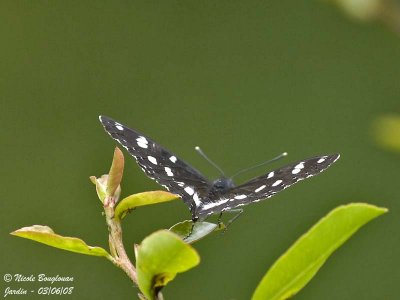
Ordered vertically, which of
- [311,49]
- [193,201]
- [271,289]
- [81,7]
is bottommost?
[271,289]

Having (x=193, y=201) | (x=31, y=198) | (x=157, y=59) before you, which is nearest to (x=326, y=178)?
(x=157, y=59)

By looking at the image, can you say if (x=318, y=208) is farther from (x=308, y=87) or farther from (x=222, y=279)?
(x=308, y=87)

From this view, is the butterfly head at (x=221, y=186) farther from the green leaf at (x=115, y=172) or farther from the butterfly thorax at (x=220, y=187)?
the green leaf at (x=115, y=172)

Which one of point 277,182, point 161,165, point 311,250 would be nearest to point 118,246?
point 311,250

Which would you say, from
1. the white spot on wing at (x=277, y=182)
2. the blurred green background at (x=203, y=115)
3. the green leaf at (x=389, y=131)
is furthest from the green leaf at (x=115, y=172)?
the blurred green background at (x=203, y=115)

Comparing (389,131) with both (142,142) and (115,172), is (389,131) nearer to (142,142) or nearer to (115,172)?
(115,172)

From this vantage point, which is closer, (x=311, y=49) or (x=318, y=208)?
(x=318, y=208)

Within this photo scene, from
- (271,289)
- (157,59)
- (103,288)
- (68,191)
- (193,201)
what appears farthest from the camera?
(157,59)
